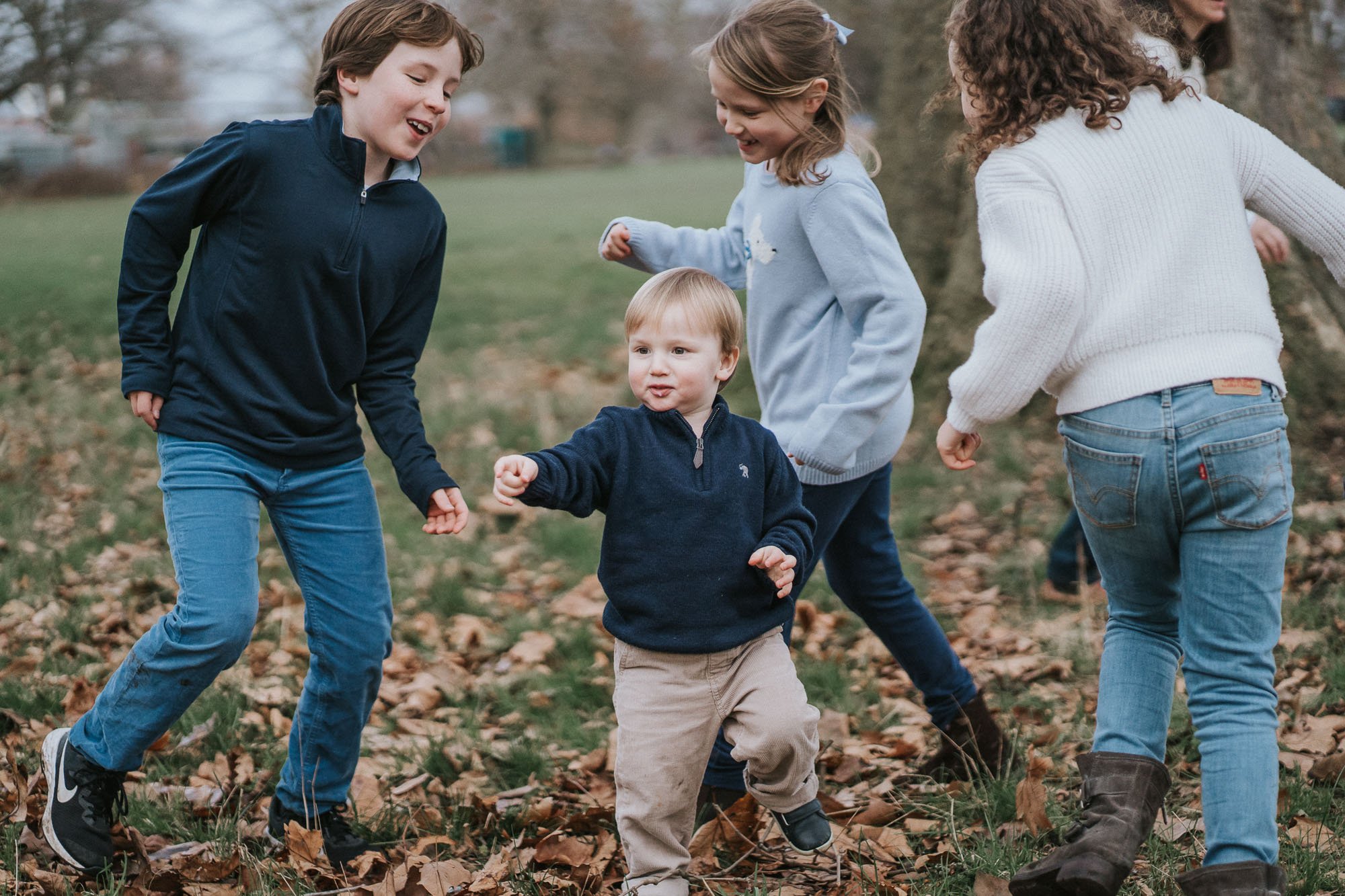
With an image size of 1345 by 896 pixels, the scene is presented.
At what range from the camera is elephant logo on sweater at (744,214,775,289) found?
3.04 meters

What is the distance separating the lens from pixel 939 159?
682 centimetres

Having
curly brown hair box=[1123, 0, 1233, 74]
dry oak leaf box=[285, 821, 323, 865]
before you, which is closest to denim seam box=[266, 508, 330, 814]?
dry oak leaf box=[285, 821, 323, 865]

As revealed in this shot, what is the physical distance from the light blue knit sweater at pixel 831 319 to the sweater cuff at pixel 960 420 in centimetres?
25

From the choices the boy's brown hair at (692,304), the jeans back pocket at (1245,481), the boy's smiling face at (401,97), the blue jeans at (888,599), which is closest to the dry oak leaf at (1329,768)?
the blue jeans at (888,599)

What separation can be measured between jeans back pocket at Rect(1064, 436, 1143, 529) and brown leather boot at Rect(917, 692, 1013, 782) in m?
1.02

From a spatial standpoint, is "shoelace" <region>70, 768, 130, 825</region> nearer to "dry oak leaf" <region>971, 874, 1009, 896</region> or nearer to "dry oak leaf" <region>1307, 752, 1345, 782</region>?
"dry oak leaf" <region>971, 874, 1009, 896</region>

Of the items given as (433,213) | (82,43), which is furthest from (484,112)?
(433,213)

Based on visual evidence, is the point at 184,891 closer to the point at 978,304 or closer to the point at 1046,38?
the point at 1046,38

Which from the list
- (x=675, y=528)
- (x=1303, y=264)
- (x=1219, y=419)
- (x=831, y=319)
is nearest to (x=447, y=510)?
(x=675, y=528)

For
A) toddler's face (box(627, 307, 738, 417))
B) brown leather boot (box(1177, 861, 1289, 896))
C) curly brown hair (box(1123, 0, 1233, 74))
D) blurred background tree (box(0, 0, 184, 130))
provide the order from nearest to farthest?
brown leather boot (box(1177, 861, 1289, 896)), toddler's face (box(627, 307, 738, 417)), curly brown hair (box(1123, 0, 1233, 74)), blurred background tree (box(0, 0, 184, 130))

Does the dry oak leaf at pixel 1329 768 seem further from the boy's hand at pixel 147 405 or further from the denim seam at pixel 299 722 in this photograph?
the boy's hand at pixel 147 405

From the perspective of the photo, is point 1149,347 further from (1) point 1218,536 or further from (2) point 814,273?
(2) point 814,273

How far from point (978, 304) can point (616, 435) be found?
14.9 feet

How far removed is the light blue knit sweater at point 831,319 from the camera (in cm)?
288
